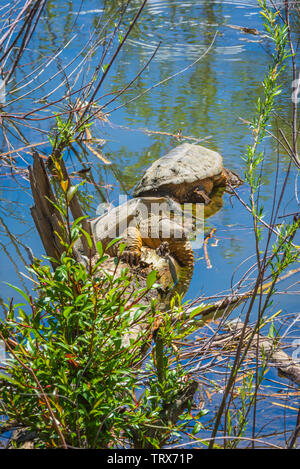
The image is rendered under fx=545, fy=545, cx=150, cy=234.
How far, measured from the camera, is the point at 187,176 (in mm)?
5246

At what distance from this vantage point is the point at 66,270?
6.07ft

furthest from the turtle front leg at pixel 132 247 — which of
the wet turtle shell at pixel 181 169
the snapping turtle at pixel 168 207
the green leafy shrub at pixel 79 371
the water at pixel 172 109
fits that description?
the green leafy shrub at pixel 79 371

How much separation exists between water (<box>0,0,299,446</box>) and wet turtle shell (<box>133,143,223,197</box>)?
0.18 m

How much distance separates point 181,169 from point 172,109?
1286 mm

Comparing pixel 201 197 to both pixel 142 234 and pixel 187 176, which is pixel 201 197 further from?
pixel 142 234

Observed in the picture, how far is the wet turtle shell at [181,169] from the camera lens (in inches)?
200

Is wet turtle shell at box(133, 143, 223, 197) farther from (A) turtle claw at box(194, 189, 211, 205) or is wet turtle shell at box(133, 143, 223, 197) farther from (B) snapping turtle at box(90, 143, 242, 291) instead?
(A) turtle claw at box(194, 189, 211, 205)

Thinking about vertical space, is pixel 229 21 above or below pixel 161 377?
above

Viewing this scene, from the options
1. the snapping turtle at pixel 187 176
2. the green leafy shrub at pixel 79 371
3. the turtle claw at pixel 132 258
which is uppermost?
the green leafy shrub at pixel 79 371

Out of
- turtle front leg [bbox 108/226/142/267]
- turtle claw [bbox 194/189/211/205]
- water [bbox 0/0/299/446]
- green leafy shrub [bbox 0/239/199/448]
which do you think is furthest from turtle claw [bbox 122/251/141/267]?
green leafy shrub [bbox 0/239/199/448]

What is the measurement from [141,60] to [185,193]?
2.96 metres

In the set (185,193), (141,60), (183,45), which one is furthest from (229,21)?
(185,193)

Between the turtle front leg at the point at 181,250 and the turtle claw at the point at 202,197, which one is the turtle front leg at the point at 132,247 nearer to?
the turtle front leg at the point at 181,250

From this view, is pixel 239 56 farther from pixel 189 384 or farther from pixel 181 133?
pixel 189 384
